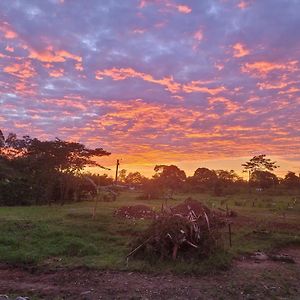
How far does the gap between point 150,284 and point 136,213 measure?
10.4 m

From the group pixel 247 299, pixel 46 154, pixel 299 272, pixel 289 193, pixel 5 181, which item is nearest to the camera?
pixel 247 299

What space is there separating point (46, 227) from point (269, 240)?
25.0 ft

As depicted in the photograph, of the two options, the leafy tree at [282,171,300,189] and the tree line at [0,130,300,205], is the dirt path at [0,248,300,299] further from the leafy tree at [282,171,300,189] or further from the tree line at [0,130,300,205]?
the leafy tree at [282,171,300,189]

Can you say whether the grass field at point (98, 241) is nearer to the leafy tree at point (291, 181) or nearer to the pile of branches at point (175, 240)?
the pile of branches at point (175, 240)

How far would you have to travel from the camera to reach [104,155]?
37.7m

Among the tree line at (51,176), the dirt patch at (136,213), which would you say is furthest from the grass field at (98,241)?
the tree line at (51,176)

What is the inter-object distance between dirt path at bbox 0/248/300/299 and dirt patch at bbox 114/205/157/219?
27.6 feet

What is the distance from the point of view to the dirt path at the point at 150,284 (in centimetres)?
798

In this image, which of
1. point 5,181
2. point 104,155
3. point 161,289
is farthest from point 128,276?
point 104,155

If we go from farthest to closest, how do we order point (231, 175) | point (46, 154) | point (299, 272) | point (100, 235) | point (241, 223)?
point (231, 175)
point (46, 154)
point (241, 223)
point (100, 235)
point (299, 272)

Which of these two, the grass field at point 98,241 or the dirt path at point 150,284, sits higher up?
the grass field at point 98,241

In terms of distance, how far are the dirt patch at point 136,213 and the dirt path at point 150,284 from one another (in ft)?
27.6

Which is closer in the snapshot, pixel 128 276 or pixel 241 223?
pixel 128 276

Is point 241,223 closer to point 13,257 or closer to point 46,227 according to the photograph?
point 46,227
